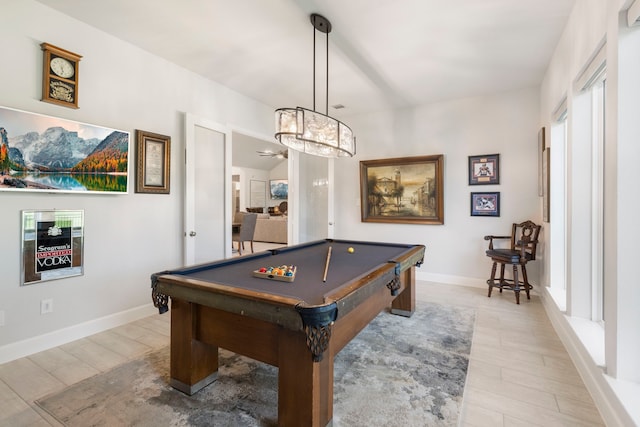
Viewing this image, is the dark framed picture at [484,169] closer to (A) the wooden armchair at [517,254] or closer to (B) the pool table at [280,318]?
(A) the wooden armchair at [517,254]

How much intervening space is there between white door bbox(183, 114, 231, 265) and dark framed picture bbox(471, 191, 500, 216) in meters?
3.55

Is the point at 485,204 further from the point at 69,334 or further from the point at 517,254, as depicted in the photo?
the point at 69,334

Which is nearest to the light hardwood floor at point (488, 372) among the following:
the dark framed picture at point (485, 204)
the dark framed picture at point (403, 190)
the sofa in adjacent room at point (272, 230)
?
the dark framed picture at point (485, 204)

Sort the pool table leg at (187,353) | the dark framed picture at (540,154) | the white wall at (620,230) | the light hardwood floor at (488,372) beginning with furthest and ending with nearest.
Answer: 1. the dark framed picture at (540,154)
2. the pool table leg at (187,353)
3. the light hardwood floor at (488,372)
4. the white wall at (620,230)

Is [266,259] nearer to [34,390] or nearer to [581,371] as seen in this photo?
[34,390]

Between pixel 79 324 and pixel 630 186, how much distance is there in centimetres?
412

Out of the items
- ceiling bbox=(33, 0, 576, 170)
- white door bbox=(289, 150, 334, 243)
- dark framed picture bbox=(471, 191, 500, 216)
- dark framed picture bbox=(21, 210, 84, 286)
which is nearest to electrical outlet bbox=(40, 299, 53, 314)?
dark framed picture bbox=(21, 210, 84, 286)

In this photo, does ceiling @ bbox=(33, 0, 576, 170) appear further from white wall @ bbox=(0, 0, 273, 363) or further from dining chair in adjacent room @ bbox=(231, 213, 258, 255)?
dining chair in adjacent room @ bbox=(231, 213, 258, 255)

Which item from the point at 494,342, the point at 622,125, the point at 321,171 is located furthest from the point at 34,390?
the point at 321,171

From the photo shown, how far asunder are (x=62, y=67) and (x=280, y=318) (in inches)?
113

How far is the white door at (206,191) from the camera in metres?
3.50

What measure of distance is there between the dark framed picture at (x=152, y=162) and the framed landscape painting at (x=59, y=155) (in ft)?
0.44

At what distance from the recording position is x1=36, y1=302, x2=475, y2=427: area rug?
1.64 metres

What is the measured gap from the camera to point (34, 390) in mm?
1903
